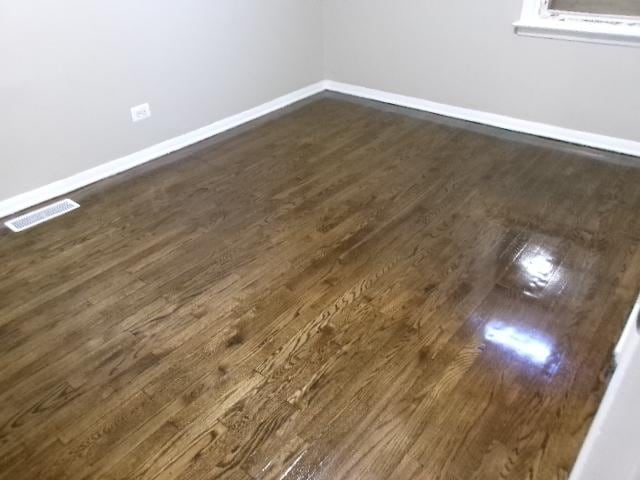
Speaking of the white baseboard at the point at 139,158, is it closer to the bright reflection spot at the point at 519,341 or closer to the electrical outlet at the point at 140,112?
the electrical outlet at the point at 140,112

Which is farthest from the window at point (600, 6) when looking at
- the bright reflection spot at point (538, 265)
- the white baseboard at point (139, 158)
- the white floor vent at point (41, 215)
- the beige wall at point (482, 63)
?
the white floor vent at point (41, 215)

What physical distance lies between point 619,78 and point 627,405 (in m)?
3.04

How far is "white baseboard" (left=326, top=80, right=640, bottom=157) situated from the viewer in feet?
10.3

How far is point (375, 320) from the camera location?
1.91 metres

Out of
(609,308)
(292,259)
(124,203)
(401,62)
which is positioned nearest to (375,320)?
(292,259)

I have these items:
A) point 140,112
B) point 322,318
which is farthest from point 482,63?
point 322,318

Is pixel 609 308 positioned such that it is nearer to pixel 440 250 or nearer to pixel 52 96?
pixel 440 250

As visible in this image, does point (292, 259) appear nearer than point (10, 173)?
Yes

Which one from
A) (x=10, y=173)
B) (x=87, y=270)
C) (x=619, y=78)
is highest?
(x=619, y=78)

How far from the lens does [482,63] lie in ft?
11.3

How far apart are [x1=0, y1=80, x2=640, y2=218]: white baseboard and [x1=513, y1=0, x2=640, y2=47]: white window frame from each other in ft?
1.84

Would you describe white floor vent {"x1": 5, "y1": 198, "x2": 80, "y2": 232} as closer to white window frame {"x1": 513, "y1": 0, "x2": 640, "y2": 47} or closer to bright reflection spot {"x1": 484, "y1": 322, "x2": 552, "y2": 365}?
bright reflection spot {"x1": 484, "y1": 322, "x2": 552, "y2": 365}

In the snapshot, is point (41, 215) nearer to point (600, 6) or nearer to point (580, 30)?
point (580, 30)

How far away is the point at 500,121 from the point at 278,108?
1.69 metres
